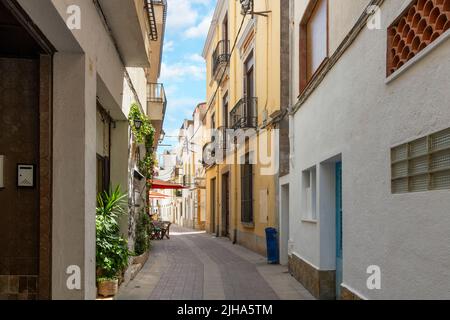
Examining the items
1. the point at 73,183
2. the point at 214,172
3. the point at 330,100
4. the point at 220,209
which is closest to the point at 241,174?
the point at 220,209

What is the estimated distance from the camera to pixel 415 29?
4.55 m

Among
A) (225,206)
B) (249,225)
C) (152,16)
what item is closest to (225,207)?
(225,206)

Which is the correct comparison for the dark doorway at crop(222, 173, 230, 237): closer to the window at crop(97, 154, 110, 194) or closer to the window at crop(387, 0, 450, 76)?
the window at crop(97, 154, 110, 194)

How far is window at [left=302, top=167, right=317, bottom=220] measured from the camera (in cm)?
945

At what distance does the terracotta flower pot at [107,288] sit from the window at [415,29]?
195 inches

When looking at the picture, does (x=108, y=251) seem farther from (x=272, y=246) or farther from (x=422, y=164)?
(x=272, y=246)

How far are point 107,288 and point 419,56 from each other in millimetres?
5493

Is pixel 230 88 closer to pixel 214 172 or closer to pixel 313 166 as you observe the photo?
pixel 214 172

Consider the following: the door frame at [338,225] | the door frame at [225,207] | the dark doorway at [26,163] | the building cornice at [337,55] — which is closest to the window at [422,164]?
the building cornice at [337,55]

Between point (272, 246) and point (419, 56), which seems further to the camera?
point (272, 246)

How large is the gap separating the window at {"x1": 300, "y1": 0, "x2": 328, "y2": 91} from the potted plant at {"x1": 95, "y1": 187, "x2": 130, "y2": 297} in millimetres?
4255

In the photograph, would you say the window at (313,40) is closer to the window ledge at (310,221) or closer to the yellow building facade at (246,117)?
the window ledge at (310,221)

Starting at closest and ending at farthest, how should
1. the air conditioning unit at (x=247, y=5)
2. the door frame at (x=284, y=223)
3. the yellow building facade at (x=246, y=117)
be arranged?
the door frame at (x=284, y=223), the yellow building facade at (x=246, y=117), the air conditioning unit at (x=247, y=5)

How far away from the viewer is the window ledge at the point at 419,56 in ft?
12.5
